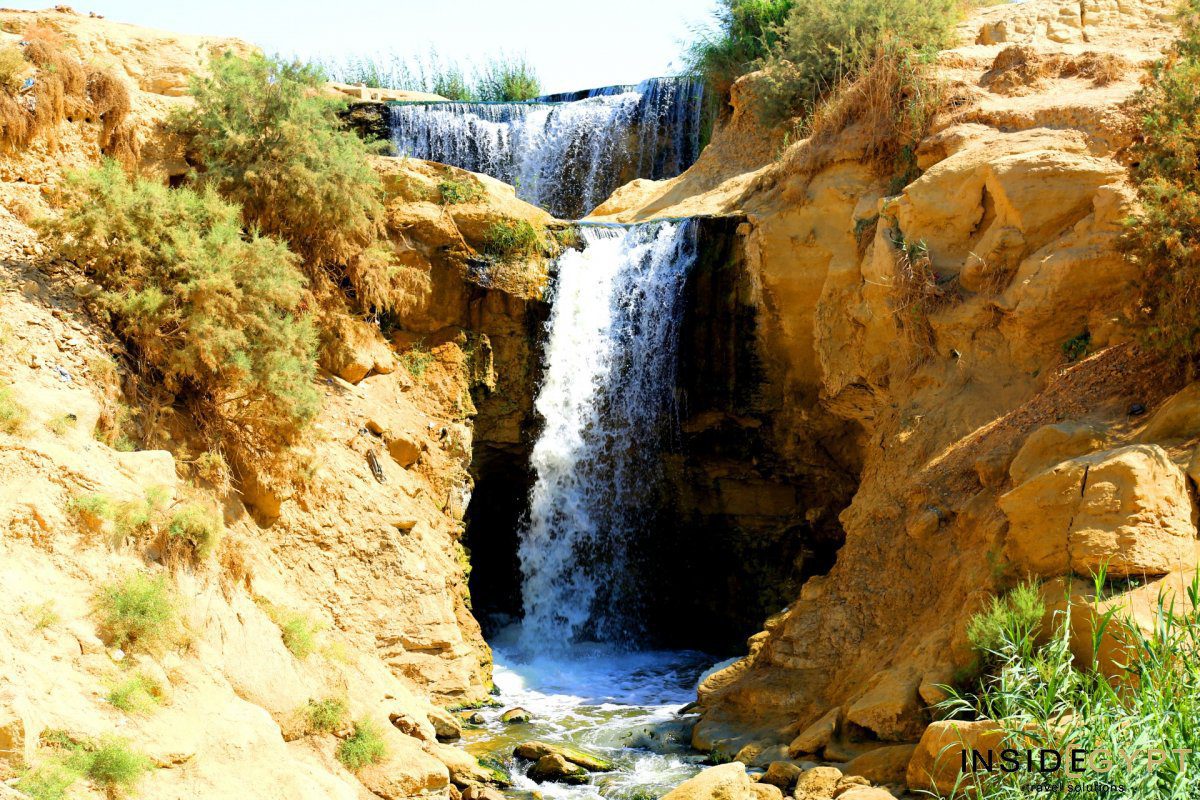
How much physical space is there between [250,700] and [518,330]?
777 cm

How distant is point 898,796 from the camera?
8.02 meters

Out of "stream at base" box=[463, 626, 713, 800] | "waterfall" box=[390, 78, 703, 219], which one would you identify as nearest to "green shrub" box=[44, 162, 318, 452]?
"stream at base" box=[463, 626, 713, 800]

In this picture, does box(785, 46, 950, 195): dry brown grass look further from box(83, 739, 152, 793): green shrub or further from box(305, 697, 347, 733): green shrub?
box(83, 739, 152, 793): green shrub

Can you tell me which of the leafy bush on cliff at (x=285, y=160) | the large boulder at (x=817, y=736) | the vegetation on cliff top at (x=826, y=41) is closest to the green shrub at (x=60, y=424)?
the leafy bush on cliff at (x=285, y=160)

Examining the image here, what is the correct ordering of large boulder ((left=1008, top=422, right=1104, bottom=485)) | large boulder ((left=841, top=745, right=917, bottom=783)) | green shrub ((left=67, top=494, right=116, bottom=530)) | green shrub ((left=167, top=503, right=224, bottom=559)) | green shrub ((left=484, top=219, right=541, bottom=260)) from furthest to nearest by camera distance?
green shrub ((left=484, top=219, right=541, bottom=260))
large boulder ((left=1008, top=422, right=1104, bottom=485))
green shrub ((left=167, top=503, right=224, bottom=559))
large boulder ((left=841, top=745, right=917, bottom=783))
green shrub ((left=67, top=494, right=116, bottom=530))

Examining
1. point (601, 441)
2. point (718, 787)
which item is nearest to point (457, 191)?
point (601, 441)

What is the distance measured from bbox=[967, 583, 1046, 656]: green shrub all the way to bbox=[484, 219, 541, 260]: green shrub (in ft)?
28.2

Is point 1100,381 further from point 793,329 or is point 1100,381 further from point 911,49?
point 911,49

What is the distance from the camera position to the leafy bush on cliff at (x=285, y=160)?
12266 mm

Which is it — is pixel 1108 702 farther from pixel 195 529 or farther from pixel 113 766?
pixel 195 529

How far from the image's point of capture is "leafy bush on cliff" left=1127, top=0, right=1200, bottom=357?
9.12m

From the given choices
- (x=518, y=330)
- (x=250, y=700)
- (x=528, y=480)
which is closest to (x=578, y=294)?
(x=518, y=330)

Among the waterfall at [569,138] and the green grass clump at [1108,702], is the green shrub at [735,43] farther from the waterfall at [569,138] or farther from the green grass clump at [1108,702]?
the green grass clump at [1108,702]

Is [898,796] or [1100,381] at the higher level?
[1100,381]
